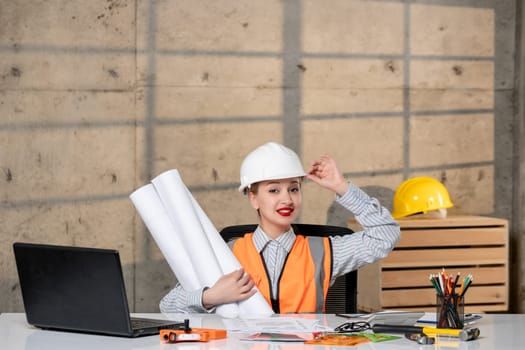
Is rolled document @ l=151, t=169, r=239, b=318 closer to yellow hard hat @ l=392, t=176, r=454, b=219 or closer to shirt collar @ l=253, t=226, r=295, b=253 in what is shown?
shirt collar @ l=253, t=226, r=295, b=253

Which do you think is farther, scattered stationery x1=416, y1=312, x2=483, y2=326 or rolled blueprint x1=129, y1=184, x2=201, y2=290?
rolled blueprint x1=129, y1=184, x2=201, y2=290

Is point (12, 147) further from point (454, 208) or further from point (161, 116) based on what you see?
point (454, 208)

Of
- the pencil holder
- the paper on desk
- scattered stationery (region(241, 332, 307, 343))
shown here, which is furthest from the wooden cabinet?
scattered stationery (region(241, 332, 307, 343))

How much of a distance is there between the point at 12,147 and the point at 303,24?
6.50ft

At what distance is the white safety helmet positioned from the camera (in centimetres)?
→ 310

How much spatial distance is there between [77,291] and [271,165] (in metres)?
1.03

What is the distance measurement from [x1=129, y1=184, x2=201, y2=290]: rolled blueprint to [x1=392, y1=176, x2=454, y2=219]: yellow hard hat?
240cm

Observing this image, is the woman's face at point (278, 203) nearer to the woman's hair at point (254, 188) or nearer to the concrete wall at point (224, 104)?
the woman's hair at point (254, 188)

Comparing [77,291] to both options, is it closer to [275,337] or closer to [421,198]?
[275,337]

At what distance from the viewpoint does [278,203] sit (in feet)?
10.2

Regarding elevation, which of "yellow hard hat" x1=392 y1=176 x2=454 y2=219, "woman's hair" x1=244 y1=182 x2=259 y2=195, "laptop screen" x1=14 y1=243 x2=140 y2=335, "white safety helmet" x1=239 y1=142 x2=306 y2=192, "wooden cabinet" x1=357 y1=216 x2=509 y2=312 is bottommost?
"wooden cabinet" x1=357 y1=216 x2=509 y2=312

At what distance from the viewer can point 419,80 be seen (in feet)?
18.2

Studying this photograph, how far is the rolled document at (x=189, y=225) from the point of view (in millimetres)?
2877

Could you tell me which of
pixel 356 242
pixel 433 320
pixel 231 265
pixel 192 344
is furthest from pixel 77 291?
pixel 356 242
